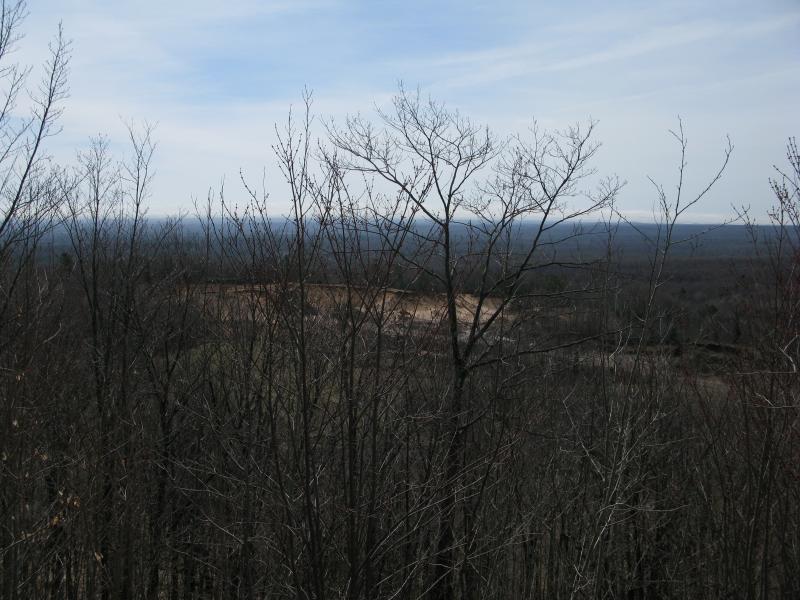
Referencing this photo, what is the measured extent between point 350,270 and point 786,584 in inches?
306

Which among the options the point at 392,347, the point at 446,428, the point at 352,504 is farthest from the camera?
the point at 446,428

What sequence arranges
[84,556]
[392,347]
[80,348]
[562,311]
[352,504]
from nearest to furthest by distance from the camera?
[352,504] → [392,347] → [84,556] → [562,311] → [80,348]

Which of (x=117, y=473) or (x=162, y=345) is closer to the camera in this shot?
(x=117, y=473)

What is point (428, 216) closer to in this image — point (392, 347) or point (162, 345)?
point (392, 347)

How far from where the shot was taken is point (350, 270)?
6250 millimetres

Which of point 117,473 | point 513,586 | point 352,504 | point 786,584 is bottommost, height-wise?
point 513,586

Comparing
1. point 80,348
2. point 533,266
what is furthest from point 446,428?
point 80,348

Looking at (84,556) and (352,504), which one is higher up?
(352,504)

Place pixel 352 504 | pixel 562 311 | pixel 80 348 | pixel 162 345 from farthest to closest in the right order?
pixel 162 345
pixel 80 348
pixel 562 311
pixel 352 504

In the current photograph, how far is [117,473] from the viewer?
11188mm

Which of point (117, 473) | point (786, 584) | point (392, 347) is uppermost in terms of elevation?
point (392, 347)

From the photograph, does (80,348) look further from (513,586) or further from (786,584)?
(786,584)

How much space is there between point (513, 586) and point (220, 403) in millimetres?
7369

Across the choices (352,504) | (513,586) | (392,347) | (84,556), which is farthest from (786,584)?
(84,556)
